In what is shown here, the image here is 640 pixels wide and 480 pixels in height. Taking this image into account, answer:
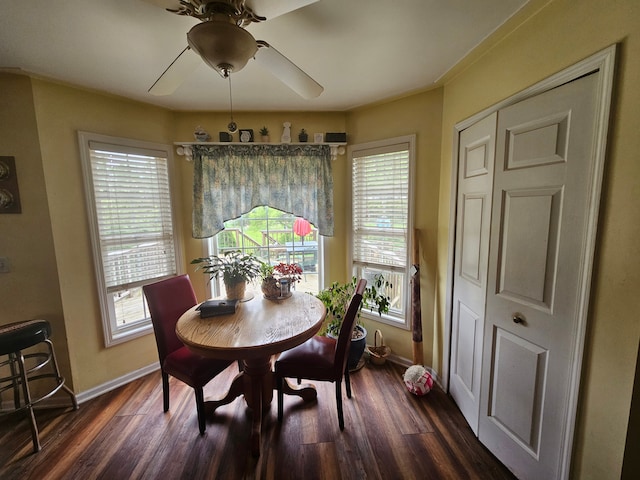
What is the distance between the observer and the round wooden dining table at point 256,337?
1402 mm

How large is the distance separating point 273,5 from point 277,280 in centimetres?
168

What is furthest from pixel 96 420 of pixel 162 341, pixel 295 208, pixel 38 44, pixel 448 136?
pixel 448 136

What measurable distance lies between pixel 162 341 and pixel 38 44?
191cm

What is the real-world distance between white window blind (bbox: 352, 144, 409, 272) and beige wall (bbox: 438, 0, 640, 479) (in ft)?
3.81

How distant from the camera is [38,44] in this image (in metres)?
1.45

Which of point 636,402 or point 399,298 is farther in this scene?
point 399,298

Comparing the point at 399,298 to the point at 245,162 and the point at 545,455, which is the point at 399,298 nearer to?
the point at 545,455

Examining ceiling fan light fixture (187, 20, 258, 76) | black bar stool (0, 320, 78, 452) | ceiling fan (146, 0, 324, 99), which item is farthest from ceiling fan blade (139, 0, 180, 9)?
black bar stool (0, 320, 78, 452)

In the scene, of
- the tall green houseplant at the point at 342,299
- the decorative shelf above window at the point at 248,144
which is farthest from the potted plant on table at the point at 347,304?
the decorative shelf above window at the point at 248,144

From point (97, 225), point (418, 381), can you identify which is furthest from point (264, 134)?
point (418, 381)

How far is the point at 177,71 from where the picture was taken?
1338 mm

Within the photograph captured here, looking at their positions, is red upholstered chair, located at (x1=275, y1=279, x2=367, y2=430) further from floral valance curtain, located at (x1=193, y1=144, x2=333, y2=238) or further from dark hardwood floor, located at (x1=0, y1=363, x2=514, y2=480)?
floral valance curtain, located at (x1=193, y1=144, x2=333, y2=238)

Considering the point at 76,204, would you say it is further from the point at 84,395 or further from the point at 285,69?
the point at 285,69

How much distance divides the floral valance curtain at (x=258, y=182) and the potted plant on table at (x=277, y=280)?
67 centimetres
